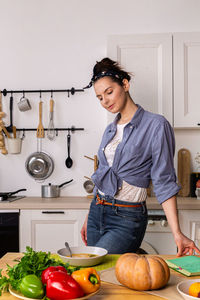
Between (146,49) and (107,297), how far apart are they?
7.54 ft

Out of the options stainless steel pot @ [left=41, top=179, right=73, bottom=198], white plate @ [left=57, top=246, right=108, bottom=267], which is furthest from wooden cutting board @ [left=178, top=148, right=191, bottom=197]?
white plate @ [left=57, top=246, right=108, bottom=267]

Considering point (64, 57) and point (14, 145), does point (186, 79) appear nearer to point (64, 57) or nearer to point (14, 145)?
point (64, 57)

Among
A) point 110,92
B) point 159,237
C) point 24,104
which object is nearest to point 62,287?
point 110,92

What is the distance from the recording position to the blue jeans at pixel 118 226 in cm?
161

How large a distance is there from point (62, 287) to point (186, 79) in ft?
7.82

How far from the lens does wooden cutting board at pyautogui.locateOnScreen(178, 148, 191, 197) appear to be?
123 inches

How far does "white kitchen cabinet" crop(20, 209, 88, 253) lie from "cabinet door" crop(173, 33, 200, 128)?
1.10 metres

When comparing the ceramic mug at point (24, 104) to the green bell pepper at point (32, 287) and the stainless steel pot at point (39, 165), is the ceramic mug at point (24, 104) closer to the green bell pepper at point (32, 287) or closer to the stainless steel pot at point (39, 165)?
the stainless steel pot at point (39, 165)

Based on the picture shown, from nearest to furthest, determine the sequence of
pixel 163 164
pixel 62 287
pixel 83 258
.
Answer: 1. pixel 62 287
2. pixel 83 258
3. pixel 163 164

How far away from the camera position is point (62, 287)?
0.86 metres

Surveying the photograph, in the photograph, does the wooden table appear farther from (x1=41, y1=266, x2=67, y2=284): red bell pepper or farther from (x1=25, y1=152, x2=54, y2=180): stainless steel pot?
(x1=25, y1=152, x2=54, y2=180): stainless steel pot

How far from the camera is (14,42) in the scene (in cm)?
339

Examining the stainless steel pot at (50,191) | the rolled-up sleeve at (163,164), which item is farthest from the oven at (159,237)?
the rolled-up sleeve at (163,164)

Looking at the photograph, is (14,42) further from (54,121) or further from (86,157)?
(86,157)
